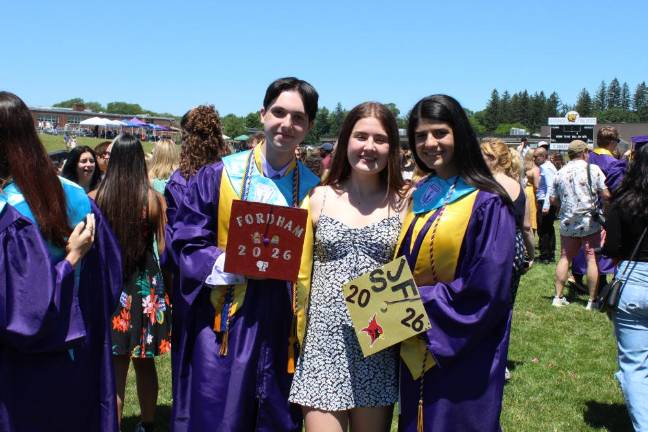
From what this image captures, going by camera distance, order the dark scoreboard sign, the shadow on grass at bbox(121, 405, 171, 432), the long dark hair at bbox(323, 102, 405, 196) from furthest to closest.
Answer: the dark scoreboard sign, the shadow on grass at bbox(121, 405, 171, 432), the long dark hair at bbox(323, 102, 405, 196)

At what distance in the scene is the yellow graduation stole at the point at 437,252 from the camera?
2.73 meters

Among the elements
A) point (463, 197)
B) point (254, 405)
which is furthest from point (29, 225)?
point (463, 197)

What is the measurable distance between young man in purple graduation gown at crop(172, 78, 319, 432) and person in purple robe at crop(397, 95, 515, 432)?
0.54 metres

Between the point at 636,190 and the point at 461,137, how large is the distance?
1.71 meters

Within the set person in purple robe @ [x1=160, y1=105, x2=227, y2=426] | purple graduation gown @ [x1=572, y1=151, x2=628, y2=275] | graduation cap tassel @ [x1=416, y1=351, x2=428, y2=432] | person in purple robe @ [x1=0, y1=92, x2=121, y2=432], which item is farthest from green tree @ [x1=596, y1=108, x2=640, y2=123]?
person in purple robe @ [x1=0, y1=92, x2=121, y2=432]

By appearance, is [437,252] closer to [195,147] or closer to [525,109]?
[195,147]

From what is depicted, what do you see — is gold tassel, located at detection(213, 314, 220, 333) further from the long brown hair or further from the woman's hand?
the long brown hair

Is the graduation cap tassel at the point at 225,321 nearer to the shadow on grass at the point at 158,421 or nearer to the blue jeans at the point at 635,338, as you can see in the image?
the shadow on grass at the point at 158,421

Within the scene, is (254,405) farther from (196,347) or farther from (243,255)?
(243,255)

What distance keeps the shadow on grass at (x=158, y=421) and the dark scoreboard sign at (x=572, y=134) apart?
20555mm

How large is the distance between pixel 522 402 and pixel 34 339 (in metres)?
4.05

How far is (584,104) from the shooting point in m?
133

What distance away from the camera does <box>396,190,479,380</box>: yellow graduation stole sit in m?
2.73

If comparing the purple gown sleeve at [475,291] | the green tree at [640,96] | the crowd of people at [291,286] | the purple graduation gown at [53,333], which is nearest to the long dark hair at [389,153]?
the crowd of people at [291,286]
